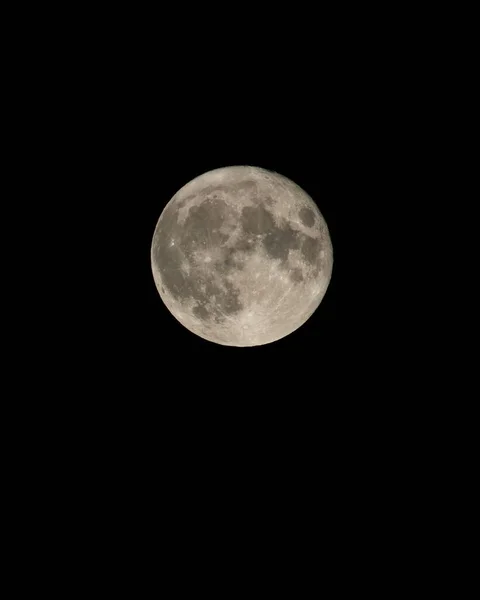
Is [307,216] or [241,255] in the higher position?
[307,216]

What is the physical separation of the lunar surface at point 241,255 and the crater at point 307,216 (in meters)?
0.01

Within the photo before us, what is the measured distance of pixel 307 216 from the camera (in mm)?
4570

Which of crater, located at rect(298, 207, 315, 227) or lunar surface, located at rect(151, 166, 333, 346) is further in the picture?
crater, located at rect(298, 207, 315, 227)

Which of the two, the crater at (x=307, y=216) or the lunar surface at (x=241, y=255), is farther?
the crater at (x=307, y=216)

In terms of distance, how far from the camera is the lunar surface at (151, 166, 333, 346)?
421 cm

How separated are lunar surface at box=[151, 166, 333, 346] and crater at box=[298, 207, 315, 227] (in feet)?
0.04

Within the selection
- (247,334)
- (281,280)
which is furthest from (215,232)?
(247,334)

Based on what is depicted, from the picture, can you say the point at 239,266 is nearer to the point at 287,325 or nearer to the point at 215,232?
the point at 215,232

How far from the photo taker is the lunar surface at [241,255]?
13.8 feet

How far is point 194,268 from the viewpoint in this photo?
4.32 metres

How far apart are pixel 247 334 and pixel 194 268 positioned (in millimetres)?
856

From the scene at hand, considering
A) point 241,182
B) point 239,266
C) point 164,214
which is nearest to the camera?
point 239,266

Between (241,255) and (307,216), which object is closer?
(241,255)

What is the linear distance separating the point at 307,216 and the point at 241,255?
858 millimetres
